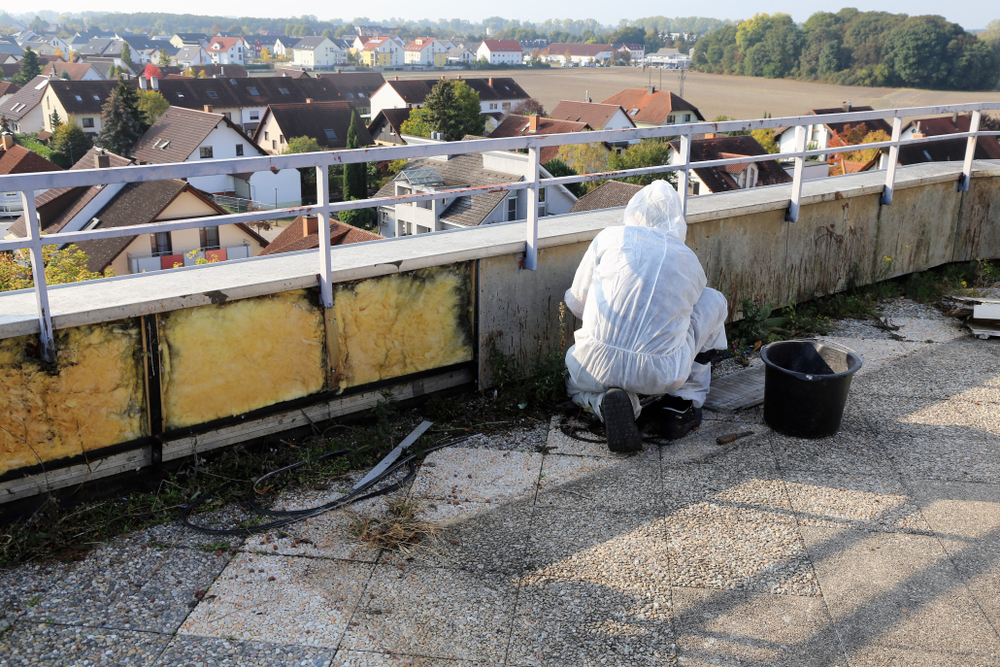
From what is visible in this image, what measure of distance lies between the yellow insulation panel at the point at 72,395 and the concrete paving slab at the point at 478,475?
4.90 feet

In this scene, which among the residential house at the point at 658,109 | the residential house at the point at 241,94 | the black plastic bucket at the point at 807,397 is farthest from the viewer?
the residential house at the point at 241,94

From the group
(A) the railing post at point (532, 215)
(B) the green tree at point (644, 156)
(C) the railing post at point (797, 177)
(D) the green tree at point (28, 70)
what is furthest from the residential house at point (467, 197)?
(D) the green tree at point (28, 70)

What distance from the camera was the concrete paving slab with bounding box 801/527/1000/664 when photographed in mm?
3213

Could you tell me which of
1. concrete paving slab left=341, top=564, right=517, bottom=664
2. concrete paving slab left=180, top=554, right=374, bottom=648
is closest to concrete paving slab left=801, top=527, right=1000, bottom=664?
concrete paving slab left=341, top=564, right=517, bottom=664

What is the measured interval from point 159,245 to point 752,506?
33558 millimetres

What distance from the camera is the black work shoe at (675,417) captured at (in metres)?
4.94

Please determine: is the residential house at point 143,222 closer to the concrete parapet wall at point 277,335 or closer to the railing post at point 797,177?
the railing post at point 797,177

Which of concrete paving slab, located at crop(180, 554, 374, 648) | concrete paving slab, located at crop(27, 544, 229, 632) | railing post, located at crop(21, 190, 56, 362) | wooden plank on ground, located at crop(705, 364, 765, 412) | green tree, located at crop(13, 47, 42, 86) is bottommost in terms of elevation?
concrete paving slab, located at crop(180, 554, 374, 648)

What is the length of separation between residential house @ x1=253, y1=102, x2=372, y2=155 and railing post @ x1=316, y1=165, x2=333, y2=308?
6489 cm

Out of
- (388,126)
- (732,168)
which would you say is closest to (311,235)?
(732,168)

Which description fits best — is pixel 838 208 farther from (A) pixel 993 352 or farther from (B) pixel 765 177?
(B) pixel 765 177

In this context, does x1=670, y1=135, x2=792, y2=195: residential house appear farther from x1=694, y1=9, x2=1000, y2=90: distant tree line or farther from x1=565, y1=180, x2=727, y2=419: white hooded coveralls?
x1=694, y1=9, x2=1000, y2=90: distant tree line

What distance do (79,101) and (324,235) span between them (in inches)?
3644

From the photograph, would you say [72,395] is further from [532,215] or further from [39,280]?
[532,215]
